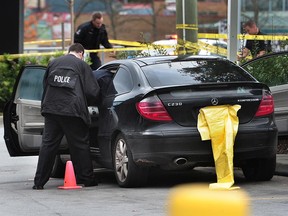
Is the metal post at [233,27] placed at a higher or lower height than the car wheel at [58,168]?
higher

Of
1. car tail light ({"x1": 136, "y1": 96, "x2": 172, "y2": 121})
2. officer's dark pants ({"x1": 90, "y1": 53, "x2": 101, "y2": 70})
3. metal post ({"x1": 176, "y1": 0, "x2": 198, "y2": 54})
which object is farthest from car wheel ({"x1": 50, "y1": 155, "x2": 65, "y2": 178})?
officer's dark pants ({"x1": 90, "y1": 53, "x2": 101, "y2": 70})

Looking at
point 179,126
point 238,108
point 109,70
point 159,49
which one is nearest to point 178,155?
point 179,126

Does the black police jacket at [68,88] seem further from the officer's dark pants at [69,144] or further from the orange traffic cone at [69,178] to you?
the orange traffic cone at [69,178]

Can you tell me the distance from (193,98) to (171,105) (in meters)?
0.24

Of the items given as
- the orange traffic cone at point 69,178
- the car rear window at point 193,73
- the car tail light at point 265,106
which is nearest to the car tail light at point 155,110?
the car rear window at point 193,73

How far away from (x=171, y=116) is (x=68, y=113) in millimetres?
1253

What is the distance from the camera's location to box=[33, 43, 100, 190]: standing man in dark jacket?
28.5 ft

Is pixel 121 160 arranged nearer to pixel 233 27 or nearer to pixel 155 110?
pixel 155 110

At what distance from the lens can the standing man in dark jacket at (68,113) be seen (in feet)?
28.5

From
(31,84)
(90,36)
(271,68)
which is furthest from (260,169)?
(90,36)

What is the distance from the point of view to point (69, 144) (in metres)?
8.84

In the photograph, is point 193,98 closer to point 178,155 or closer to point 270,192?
point 178,155

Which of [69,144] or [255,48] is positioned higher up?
[255,48]

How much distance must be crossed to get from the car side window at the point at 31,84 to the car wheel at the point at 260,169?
2.80 metres
